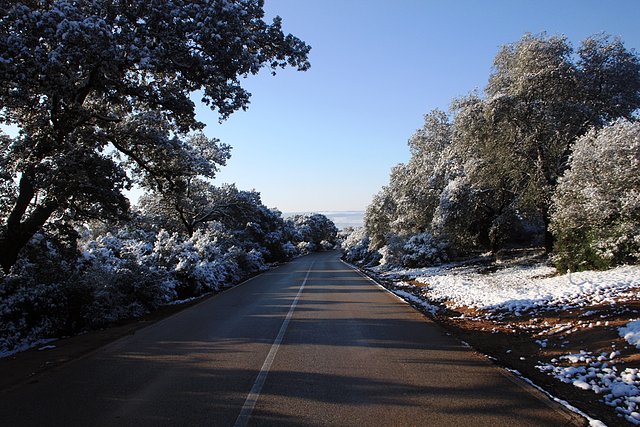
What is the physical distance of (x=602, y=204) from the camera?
1333 cm

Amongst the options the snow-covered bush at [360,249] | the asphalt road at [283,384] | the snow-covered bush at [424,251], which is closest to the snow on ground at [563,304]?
the asphalt road at [283,384]

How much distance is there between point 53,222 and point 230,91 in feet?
19.1

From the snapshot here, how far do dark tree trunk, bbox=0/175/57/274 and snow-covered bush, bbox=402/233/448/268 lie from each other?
21.2 meters

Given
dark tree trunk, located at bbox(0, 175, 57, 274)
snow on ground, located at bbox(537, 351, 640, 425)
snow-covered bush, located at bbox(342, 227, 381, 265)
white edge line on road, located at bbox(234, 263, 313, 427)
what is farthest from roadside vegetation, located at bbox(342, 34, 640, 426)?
snow-covered bush, located at bbox(342, 227, 381, 265)

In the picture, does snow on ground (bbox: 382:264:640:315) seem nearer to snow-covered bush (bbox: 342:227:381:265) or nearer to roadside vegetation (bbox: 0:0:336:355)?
roadside vegetation (bbox: 0:0:336:355)

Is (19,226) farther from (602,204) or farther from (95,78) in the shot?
(602,204)

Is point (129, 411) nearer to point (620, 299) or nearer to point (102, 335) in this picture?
point (102, 335)

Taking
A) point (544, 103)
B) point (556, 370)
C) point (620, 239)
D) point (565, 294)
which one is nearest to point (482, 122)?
point (544, 103)

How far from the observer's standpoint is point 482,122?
2077cm

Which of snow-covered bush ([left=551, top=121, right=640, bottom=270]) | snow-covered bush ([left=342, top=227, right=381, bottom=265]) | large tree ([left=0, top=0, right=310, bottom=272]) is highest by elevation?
large tree ([left=0, top=0, right=310, bottom=272])

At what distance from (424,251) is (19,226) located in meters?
21.6

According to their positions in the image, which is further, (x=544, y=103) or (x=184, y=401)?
(x=544, y=103)

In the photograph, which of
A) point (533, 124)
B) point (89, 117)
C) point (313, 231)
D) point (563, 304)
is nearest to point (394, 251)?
point (533, 124)

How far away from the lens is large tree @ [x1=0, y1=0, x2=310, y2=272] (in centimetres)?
831
